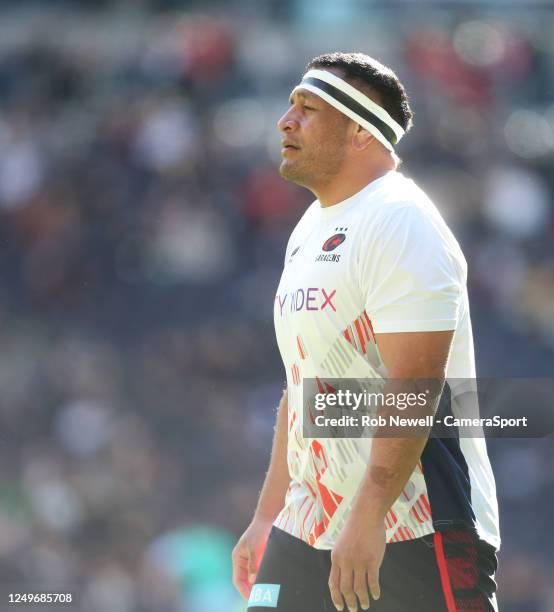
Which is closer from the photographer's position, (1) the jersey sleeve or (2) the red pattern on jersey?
(1) the jersey sleeve

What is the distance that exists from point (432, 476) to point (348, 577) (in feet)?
1.45

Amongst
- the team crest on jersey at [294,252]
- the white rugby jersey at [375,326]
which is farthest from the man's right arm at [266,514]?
the team crest on jersey at [294,252]

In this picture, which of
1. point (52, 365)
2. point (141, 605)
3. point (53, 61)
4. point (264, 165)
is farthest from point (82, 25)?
point (141, 605)

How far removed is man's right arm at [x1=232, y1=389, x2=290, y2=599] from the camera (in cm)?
414

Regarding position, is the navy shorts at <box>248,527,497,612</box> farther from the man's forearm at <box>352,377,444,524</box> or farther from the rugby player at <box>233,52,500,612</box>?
the man's forearm at <box>352,377,444,524</box>

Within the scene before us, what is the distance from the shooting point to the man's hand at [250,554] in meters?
4.14

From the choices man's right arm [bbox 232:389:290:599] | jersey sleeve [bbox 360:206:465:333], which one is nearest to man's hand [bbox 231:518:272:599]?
man's right arm [bbox 232:389:290:599]

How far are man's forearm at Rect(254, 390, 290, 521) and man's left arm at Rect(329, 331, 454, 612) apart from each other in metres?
0.77

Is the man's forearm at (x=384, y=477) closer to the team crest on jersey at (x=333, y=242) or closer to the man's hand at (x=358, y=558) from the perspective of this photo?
the man's hand at (x=358, y=558)

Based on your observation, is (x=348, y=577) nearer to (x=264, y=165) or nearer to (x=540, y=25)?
(x=264, y=165)

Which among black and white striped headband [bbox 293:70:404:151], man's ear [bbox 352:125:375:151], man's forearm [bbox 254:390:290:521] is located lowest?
man's forearm [bbox 254:390:290:521]

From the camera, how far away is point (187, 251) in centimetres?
1180

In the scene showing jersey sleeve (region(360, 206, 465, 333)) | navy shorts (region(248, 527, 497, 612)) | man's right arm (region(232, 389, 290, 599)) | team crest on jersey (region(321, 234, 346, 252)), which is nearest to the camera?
jersey sleeve (region(360, 206, 465, 333))

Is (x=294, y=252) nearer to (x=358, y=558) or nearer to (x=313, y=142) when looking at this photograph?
(x=313, y=142)
